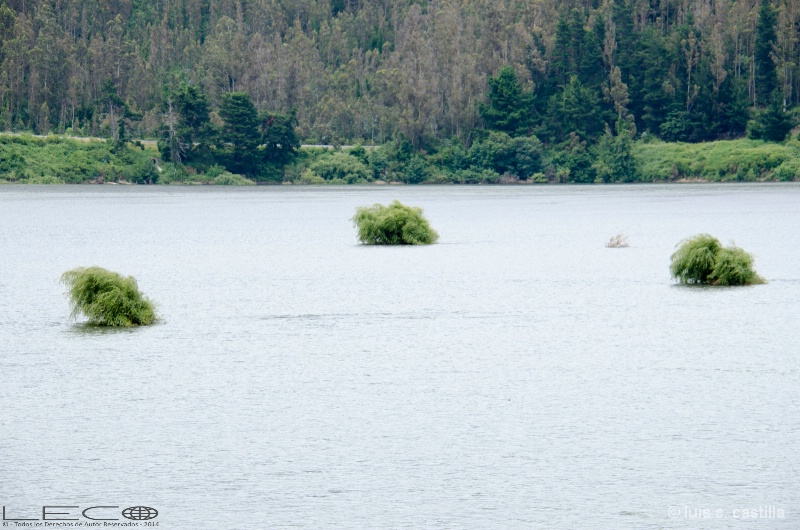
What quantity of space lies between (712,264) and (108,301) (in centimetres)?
1755

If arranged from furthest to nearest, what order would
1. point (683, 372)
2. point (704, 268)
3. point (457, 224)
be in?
point (457, 224) → point (704, 268) → point (683, 372)

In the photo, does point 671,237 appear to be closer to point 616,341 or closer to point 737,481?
point 616,341

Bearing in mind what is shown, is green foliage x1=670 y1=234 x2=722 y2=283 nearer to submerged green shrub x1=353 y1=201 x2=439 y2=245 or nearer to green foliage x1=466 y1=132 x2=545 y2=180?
submerged green shrub x1=353 y1=201 x2=439 y2=245

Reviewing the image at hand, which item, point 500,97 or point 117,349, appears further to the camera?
point 500,97

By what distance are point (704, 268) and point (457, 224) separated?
42.1m

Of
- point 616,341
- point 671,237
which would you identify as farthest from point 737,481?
point 671,237

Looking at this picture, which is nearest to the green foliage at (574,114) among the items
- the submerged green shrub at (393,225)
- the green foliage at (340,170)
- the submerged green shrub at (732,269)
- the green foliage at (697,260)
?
→ the green foliage at (340,170)

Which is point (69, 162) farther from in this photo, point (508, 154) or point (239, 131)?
point (508, 154)

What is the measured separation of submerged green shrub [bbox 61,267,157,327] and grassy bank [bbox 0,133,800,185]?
141730mm

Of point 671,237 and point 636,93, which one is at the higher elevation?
point 636,93

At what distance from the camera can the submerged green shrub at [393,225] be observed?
5447 cm

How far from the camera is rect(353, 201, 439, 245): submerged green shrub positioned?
54.5 metres

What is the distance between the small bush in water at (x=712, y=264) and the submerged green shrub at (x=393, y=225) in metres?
18.6

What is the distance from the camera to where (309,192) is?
5925 inches
